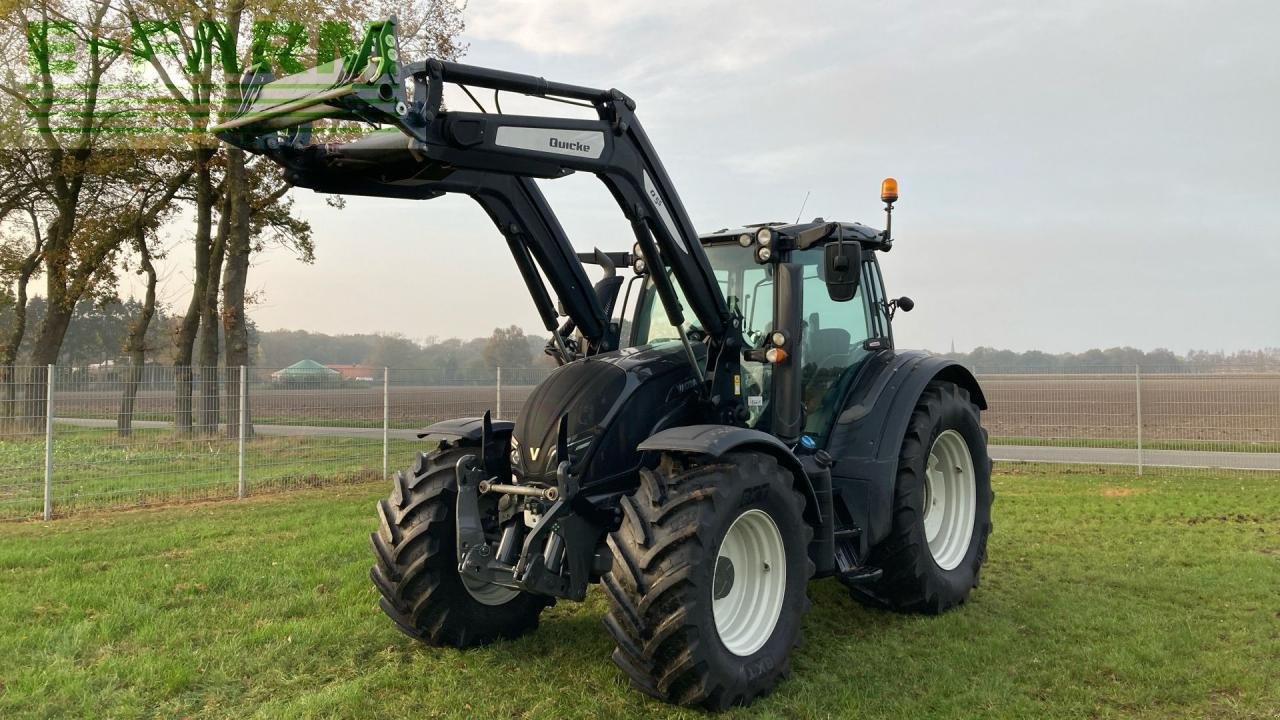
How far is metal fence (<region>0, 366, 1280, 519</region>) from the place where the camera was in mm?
10609

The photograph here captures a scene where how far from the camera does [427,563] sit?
467 centimetres

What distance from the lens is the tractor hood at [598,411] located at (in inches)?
177

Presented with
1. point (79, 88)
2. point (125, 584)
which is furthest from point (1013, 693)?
point (79, 88)

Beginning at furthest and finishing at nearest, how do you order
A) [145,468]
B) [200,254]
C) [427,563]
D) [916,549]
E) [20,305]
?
1. [20,305]
2. [200,254]
3. [145,468]
4. [916,549]
5. [427,563]

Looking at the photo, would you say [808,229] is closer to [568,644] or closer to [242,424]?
[568,644]

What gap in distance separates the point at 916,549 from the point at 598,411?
2.30m

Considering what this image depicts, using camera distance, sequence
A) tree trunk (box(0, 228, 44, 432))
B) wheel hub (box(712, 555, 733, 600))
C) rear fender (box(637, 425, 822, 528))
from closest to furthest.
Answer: rear fender (box(637, 425, 822, 528)) → wheel hub (box(712, 555, 733, 600)) → tree trunk (box(0, 228, 44, 432))

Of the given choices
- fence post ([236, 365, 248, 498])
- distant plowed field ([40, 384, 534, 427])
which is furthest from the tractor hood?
fence post ([236, 365, 248, 498])

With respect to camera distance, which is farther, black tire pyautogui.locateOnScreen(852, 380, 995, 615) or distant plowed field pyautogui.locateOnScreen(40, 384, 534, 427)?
distant plowed field pyautogui.locateOnScreen(40, 384, 534, 427)

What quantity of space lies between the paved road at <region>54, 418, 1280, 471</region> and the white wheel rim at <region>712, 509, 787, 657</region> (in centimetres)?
873

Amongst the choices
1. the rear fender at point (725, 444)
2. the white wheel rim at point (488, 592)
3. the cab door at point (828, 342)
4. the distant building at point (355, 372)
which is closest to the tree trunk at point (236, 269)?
the distant building at point (355, 372)

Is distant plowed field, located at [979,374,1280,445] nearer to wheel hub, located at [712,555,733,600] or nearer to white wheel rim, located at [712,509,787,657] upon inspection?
white wheel rim, located at [712,509,787,657]

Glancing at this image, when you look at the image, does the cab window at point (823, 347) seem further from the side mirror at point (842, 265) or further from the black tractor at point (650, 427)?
the side mirror at point (842, 265)

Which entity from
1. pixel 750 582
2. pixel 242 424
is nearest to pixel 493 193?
pixel 750 582
